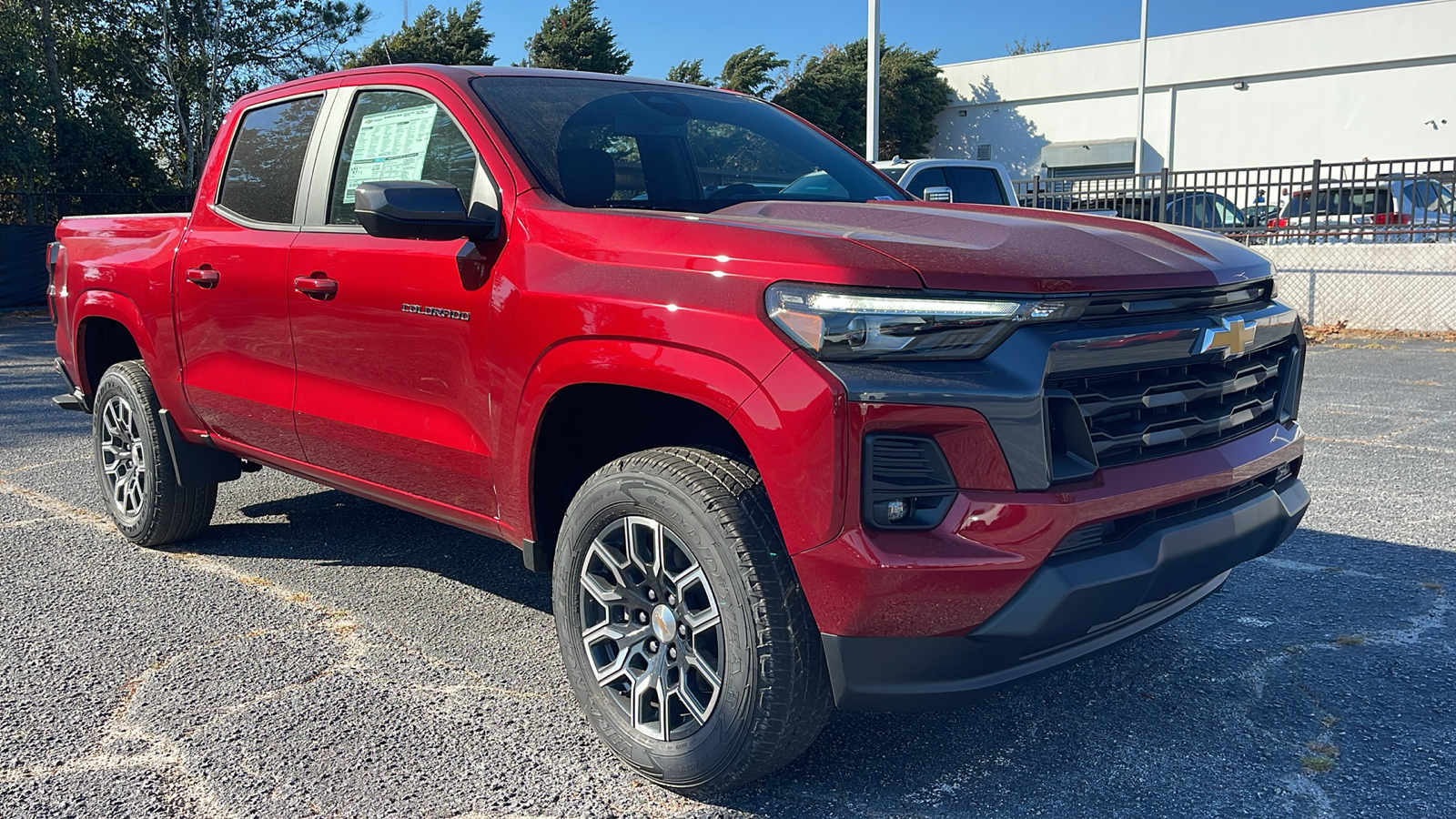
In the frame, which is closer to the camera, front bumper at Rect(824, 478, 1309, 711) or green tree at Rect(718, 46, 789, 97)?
front bumper at Rect(824, 478, 1309, 711)

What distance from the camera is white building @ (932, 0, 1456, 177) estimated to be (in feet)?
123

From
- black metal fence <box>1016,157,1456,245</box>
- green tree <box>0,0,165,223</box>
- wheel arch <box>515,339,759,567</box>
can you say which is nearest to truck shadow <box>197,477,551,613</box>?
wheel arch <box>515,339,759,567</box>

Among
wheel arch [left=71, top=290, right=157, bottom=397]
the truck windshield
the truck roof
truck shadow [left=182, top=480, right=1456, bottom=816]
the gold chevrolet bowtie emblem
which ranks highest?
the truck roof

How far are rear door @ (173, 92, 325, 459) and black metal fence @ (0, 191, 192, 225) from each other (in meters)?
16.4

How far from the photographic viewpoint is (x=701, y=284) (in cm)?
257

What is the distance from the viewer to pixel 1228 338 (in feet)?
9.02

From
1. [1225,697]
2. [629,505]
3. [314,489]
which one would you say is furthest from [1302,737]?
[314,489]

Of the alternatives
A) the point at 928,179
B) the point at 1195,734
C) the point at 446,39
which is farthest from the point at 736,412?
the point at 446,39

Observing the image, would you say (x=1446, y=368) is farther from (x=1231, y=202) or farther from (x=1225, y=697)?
(x=1225, y=697)

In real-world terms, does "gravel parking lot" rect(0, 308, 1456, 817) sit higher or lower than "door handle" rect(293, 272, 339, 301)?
lower

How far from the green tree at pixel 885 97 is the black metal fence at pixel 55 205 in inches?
1173

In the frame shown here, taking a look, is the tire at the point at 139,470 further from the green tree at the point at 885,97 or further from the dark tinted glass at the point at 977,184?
the green tree at the point at 885,97

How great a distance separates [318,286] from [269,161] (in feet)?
2.90

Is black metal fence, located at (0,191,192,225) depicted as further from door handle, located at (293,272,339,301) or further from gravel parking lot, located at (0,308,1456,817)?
door handle, located at (293,272,339,301)
